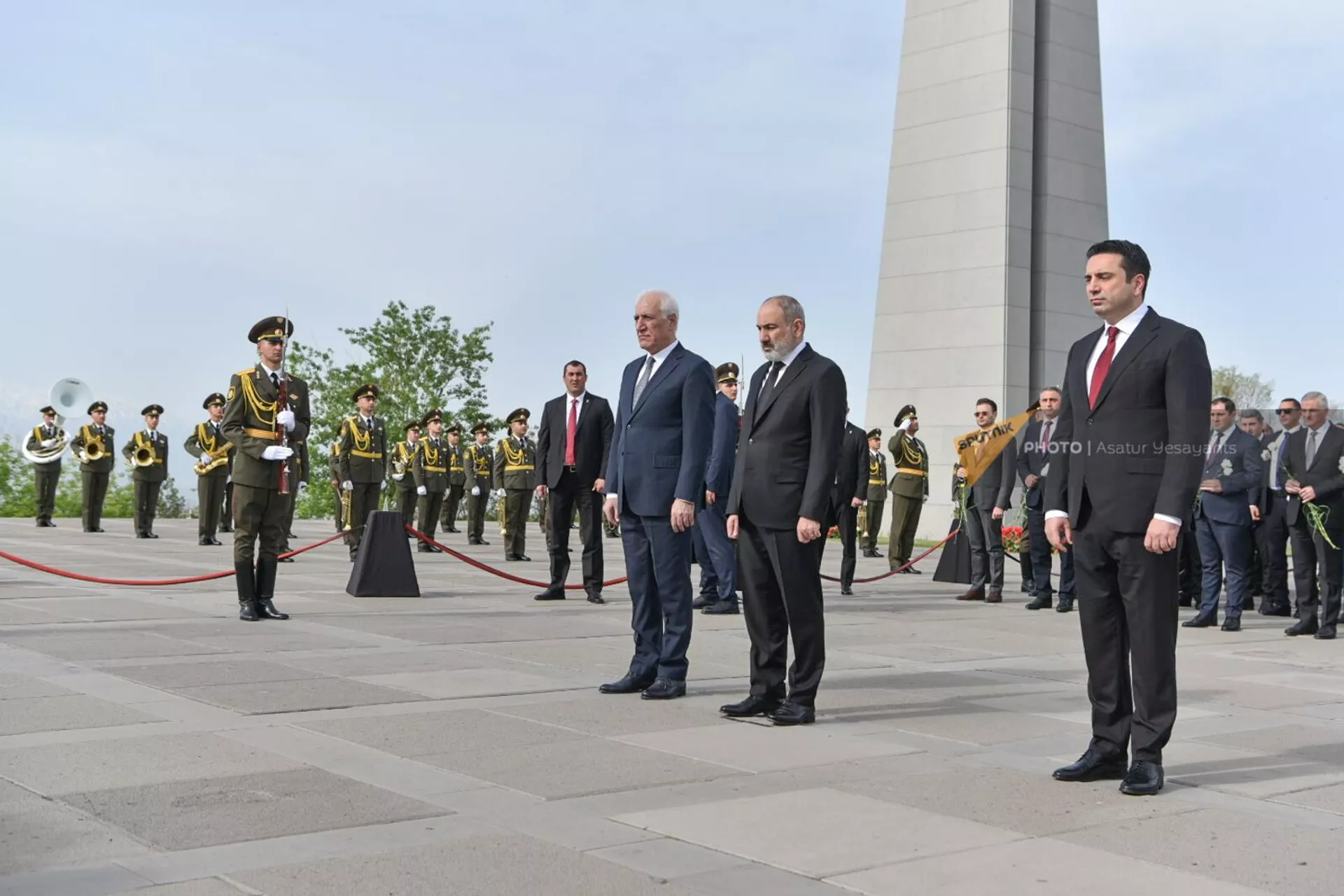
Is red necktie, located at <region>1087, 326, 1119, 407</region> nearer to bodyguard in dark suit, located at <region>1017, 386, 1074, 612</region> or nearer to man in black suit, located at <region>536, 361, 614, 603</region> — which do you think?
man in black suit, located at <region>536, 361, 614, 603</region>

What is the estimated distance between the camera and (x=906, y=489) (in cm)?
2173

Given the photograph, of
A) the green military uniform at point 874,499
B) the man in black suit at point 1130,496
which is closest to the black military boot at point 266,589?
the man in black suit at point 1130,496

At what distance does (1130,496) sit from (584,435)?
26.4ft

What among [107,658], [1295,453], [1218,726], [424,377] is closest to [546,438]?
[107,658]

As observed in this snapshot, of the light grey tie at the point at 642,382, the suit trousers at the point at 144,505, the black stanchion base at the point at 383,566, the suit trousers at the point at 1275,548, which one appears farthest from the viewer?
the suit trousers at the point at 144,505

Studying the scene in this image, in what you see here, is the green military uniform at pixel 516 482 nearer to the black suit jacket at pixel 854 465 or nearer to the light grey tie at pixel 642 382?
the black suit jacket at pixel 854 465

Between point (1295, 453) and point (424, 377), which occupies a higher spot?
point (424, 377)

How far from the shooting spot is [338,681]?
26.5 ft

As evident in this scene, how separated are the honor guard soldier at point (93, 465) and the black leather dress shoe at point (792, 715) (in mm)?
20139

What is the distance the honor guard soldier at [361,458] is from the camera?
19422 millimetres

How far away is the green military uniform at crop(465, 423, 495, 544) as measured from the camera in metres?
25.2

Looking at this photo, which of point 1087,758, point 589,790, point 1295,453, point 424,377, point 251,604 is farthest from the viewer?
point 424,377

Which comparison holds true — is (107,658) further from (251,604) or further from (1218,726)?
(1218,726)

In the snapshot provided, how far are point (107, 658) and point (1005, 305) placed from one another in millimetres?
22697
